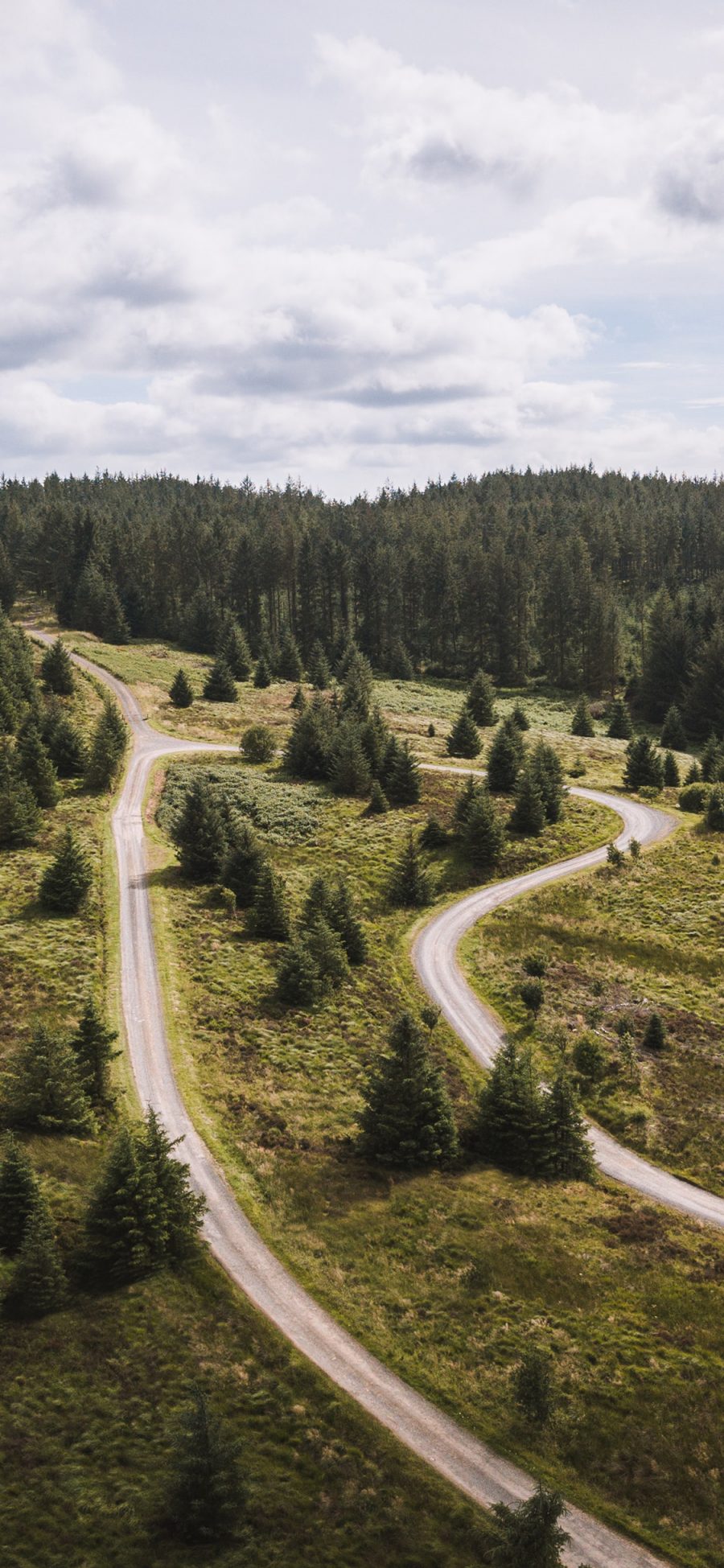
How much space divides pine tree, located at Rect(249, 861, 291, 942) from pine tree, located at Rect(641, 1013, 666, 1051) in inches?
728

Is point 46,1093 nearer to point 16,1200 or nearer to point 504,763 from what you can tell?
point 16,1200

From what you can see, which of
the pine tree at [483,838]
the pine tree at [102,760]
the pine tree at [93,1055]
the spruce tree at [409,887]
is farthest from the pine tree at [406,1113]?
the pine tree at [102,760]

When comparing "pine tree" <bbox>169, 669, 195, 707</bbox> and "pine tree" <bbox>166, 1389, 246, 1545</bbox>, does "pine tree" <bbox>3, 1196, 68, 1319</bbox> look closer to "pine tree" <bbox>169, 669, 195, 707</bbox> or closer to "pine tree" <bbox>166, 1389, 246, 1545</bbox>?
"pine tree" <bbox>166, 1389, 246, 1545</bbox>

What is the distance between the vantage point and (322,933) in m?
43.2

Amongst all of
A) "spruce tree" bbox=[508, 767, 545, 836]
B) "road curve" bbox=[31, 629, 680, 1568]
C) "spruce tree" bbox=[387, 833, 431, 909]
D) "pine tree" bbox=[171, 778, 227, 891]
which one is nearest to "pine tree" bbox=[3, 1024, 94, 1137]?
"road curve" bbox=[31, 629, 680, 1568]

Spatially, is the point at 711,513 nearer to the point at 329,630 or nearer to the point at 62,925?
the point at 329,630

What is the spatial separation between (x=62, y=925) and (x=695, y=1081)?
30514 millimetres

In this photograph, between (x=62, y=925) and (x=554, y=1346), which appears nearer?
(x=554, y=1346)

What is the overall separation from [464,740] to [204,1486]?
6938 centimetres

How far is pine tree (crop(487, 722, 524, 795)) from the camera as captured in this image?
69.6 m

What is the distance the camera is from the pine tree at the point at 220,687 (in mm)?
97438

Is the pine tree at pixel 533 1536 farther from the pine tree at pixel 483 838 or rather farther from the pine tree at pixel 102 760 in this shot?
the pine tree at pixel 102 760

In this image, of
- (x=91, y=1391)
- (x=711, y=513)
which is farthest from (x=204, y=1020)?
(x=711, y=513)

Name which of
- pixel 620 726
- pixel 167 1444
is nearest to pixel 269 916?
pixel 167 1444
